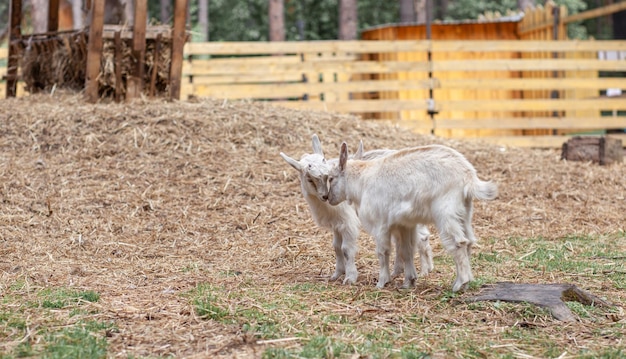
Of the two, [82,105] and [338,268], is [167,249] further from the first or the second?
[82,105]

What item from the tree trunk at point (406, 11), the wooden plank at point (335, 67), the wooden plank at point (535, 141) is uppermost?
the tree trunk at point (406, 11)

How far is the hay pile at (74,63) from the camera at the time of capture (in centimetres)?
1239

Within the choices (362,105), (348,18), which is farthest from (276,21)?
(362,105)

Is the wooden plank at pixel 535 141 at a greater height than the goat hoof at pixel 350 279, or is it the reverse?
the wooden plank at pixel 535 141

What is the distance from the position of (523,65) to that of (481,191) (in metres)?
12.2

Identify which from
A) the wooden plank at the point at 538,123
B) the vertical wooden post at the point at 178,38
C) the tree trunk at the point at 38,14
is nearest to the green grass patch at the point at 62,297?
the vertical wooden post at the point at 178,38

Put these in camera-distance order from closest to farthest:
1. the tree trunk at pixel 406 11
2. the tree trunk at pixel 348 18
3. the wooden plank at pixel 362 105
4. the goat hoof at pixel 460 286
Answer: the goat hoof at pixel 460 286
the wooden plank at pixel 362 105
the tree trunk at pixel 348 18
the tree trunk at pixel 406 11

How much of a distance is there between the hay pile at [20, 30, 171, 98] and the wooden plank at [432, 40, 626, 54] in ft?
22.2

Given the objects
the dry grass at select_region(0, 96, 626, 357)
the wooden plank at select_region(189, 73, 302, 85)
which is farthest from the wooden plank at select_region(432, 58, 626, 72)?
the dry grass at select_region(0, 96, 626, 357)

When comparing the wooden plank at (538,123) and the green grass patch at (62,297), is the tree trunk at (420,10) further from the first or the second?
the green grass patch at (62,297)

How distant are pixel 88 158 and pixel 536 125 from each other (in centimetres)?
1015

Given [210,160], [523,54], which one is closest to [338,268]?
[210,160]

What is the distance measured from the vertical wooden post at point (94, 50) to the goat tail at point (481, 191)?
7.33m

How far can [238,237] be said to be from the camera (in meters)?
8.83
